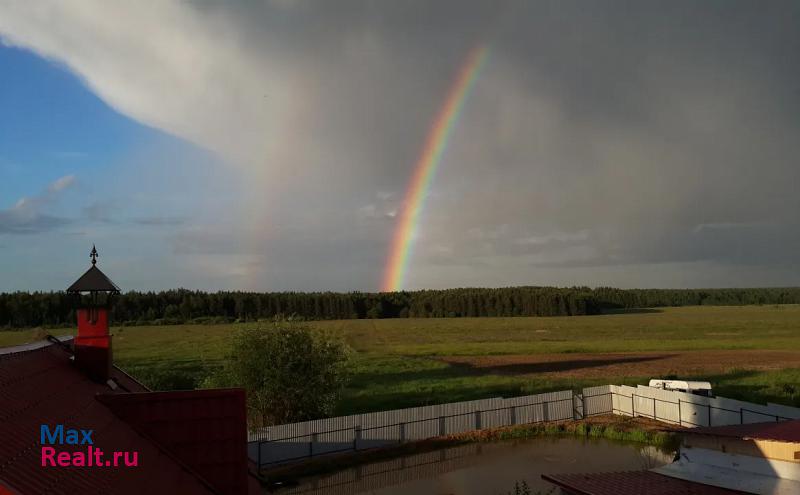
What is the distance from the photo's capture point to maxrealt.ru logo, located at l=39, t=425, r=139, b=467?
7680 millimetres

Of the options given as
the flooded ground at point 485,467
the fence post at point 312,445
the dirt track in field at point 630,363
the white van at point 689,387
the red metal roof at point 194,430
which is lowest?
the dirt track in field at point 630,363

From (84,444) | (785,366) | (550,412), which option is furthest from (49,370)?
(785,366)

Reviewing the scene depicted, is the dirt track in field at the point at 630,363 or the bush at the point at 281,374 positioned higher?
the bush at the point at 281,374

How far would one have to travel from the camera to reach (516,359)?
5769cm

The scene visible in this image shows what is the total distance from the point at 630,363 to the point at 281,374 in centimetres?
3779

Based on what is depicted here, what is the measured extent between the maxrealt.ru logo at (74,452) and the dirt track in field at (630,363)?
39.6 metres

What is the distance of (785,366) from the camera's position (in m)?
47.4

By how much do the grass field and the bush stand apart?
10.7 feet

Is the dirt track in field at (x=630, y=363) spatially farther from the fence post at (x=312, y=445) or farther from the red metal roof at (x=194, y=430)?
the red metal roof at (x=194, y=430)

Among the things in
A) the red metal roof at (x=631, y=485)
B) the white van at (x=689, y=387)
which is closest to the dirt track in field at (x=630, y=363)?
the white van at (x=689, y=387)

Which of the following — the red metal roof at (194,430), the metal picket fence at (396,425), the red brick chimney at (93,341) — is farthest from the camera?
the metal picket fence at (396,425)

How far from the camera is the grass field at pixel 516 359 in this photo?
120ft

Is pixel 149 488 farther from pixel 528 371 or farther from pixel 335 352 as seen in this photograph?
pixel 528 371

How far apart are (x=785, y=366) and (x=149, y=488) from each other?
173ft
